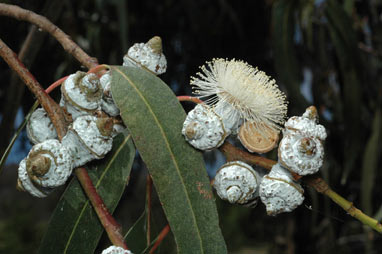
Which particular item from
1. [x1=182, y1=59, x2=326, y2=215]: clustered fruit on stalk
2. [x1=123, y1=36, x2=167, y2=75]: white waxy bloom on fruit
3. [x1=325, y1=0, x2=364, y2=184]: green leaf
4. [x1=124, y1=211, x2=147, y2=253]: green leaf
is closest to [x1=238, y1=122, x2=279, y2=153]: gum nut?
[x1=182, y1=59, x2=326, y2=215]: clustered fruit on stalk

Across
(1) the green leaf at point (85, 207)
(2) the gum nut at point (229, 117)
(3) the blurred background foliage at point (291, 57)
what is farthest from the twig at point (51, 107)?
(3) the blurred background foliage at point (291, 57)

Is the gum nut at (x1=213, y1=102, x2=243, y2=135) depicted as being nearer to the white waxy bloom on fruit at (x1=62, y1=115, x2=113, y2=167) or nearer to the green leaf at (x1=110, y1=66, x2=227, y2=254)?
the green leaf at (x1=110, y1=66, x2=227, y2=254)

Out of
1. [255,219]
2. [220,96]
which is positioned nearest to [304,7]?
[220,96]

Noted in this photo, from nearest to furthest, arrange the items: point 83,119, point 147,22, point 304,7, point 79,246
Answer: point 83,119
point 79,246
point 304,7
point 147,22

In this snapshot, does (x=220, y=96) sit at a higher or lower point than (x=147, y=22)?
lower

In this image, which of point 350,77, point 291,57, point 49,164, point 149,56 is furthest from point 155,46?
point 350,77

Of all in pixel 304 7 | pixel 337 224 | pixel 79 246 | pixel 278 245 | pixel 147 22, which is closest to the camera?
pixel 79 246

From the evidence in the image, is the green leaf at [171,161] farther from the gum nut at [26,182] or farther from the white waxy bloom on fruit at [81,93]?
the gum nut at [26,182]

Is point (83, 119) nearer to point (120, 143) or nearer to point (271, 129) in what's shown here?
point (120, 143)

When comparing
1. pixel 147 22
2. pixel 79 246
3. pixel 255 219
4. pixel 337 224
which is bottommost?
pixel 255 219
